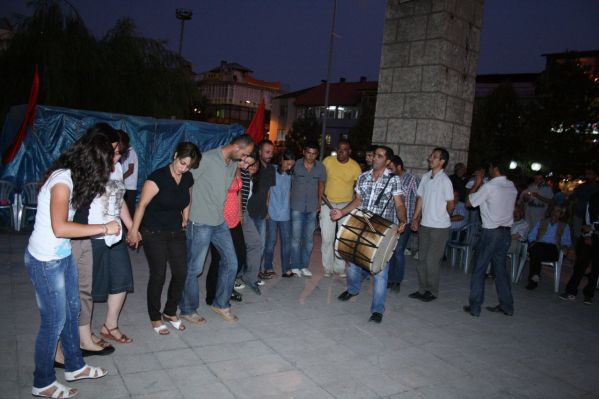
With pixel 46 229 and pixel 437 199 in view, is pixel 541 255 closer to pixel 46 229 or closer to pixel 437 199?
pixel 437 199

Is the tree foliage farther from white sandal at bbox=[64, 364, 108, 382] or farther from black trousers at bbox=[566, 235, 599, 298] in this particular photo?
Result: black trousers at bbox=[566, 235, 599, 298]

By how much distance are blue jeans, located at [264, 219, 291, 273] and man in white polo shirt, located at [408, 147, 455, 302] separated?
6.22 feet

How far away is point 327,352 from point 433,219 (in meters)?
2.74

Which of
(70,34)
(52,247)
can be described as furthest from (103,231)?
(70,34)

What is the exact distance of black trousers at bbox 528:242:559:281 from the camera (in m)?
7.70

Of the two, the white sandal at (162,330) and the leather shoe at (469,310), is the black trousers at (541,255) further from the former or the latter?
the white sandal at (162,330)

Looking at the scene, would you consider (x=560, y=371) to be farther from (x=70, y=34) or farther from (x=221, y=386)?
(x=70, y=34)

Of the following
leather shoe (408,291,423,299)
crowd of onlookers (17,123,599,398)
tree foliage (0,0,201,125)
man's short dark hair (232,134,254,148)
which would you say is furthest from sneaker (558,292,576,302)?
tree foliage (0,0,201,125)

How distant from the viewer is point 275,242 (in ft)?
23.0

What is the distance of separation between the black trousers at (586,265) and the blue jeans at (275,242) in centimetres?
453

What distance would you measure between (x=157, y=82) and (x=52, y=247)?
49.0ft

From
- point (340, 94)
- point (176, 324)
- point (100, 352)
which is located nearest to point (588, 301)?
point (176, 324)

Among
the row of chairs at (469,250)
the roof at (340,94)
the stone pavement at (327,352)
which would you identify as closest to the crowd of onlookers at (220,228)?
the row of chairs at (469,250)

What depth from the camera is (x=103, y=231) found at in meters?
3.00
